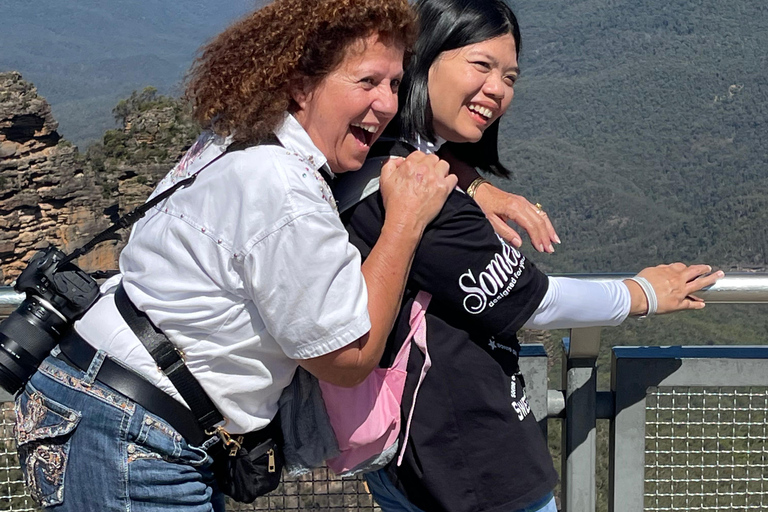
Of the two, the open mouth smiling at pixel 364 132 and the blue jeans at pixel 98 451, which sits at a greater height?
the open mouth smiling at pixel 364 132

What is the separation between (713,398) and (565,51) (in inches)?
4364

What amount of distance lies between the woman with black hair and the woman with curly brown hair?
0.13m

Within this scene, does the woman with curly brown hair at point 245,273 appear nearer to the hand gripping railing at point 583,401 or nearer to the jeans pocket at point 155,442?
the jeans pocket at point 155,442

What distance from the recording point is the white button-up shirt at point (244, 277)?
1896mm

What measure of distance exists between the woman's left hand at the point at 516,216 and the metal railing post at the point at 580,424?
1.30ft

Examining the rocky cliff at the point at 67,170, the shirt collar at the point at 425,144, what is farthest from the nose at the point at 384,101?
the rocky cliff at the point at 67,170

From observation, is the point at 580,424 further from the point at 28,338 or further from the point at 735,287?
the point at 28,338

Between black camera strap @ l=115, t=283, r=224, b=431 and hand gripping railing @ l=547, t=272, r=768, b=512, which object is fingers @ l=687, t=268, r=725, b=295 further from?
black camera strap @ l=115, t=283, r=224, b=431

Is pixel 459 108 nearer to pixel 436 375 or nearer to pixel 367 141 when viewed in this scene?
pixel 367 141

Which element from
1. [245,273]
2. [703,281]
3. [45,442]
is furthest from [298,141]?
[703,281]

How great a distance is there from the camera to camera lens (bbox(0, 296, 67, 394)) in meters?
2.14

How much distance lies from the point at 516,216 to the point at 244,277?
1.02 m

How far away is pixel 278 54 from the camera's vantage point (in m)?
2.06

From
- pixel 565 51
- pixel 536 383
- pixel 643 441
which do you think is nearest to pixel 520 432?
pixel 536 383
